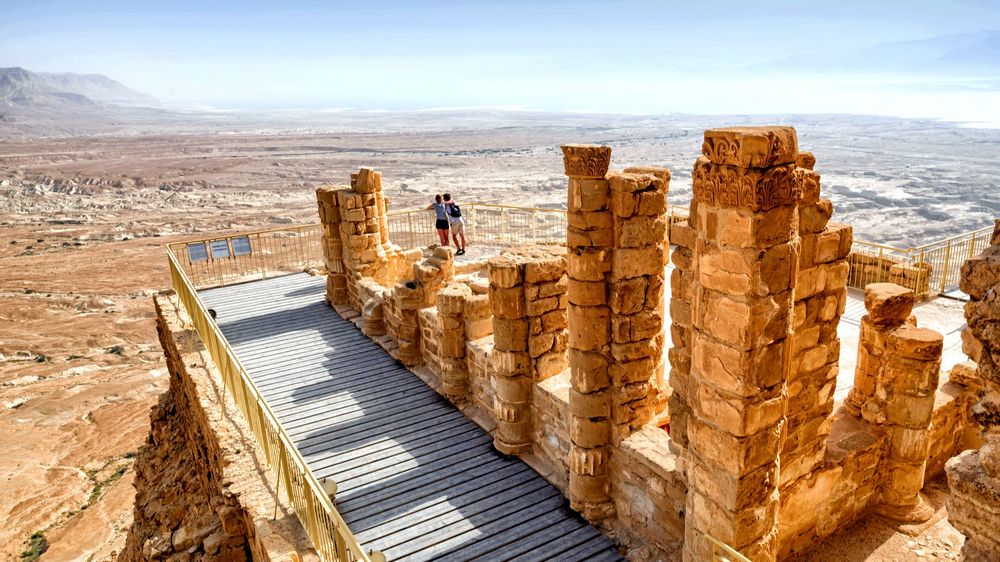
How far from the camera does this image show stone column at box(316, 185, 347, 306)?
15.5 m

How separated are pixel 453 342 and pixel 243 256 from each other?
910 inches

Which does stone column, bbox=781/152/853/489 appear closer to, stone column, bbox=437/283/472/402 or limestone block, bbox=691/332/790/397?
limestone block, bbox=691/332/790/397

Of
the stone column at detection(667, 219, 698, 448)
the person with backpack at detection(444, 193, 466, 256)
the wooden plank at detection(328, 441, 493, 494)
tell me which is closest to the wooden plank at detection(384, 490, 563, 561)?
the wooden plank at detection(328, 441, 493, 494)

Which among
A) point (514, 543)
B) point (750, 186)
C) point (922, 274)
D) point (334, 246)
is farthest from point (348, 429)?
point (922, 274)

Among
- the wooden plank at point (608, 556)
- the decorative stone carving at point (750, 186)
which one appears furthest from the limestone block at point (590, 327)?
the decorative stone carving at point (750, 186)

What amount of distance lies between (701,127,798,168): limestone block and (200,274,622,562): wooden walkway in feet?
16.1

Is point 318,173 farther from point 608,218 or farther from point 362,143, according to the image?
point 608,218

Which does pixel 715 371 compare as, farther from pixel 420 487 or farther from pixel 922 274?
pixel 922 274

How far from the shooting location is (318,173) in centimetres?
6875

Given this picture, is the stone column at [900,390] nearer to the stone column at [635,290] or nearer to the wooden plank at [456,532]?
the stone column at [635,290]

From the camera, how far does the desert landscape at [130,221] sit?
67.6 feet

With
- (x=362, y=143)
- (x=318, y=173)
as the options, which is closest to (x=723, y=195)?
(x=318, y=173)

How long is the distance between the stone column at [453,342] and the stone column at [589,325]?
3.18m

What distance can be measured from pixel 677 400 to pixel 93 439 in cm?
2215
